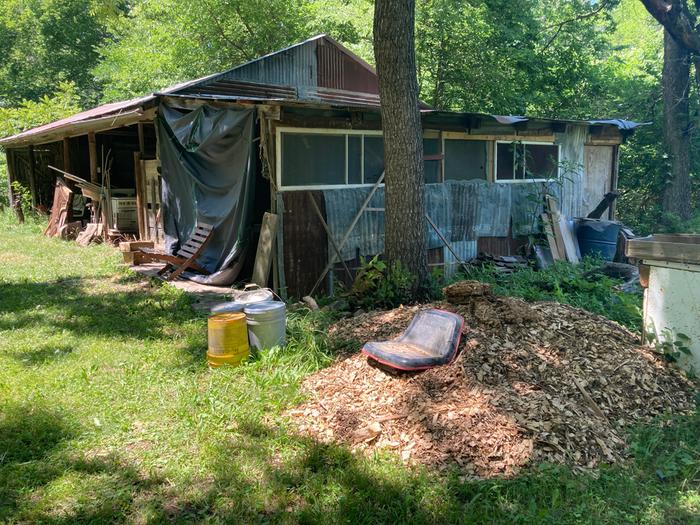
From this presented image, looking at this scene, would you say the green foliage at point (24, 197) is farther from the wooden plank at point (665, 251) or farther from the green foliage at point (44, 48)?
the wooden plank at point (665, 251)

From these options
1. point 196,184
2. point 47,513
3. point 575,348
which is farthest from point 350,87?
point 47,513

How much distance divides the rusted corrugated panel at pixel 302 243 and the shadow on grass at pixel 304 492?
4.32m

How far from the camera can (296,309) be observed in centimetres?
686

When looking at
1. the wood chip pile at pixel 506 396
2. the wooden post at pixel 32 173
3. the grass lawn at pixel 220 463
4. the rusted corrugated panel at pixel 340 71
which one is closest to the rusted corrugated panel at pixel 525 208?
the rusted corrugated panel at pixel 340 71

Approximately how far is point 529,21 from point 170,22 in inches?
456

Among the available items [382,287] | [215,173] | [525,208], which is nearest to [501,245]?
[525,208]

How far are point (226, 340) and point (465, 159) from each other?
6711mm

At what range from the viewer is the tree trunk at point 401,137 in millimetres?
6066

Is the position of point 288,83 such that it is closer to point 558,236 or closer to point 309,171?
point 309,171

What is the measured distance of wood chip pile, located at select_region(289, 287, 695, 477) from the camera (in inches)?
138

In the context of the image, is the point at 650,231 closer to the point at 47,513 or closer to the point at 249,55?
the point at 249,55

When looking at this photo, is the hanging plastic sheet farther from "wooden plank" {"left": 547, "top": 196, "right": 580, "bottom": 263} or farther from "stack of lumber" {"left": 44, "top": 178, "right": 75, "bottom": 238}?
"wooden plank" {"left": 547, "top": 196, "right": 580, "bottom": 263}

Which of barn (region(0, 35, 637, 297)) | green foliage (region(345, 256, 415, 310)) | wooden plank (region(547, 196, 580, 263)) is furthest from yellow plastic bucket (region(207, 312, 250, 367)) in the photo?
wooden plank (region(547, 196, 580, 263))

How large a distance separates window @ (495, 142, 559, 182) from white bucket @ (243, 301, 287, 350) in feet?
22.6
